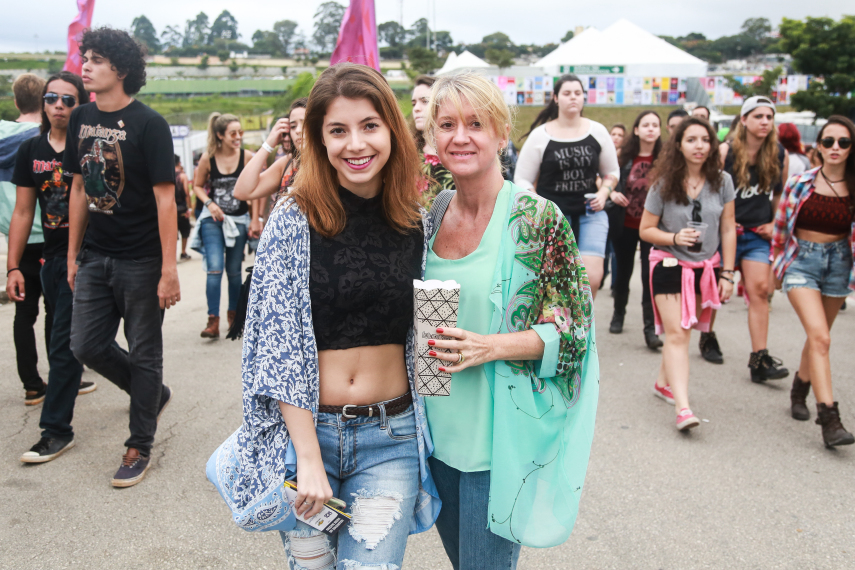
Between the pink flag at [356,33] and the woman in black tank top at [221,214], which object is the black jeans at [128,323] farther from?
the pink flag at [356,33]

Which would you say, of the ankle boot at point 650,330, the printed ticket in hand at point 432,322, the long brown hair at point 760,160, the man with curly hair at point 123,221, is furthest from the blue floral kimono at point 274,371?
the ankle boot at point 650,330

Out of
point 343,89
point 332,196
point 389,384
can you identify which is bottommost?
point 389,384

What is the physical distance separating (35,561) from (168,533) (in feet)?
1.78

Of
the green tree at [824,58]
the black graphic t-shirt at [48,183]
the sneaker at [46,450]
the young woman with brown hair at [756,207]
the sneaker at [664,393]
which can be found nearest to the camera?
the sneaker at [46,450]

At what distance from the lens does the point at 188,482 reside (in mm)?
→ 3621

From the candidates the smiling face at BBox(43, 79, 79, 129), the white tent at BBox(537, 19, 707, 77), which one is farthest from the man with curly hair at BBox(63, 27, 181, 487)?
the white tent at BBox(537, 19, 707, 77)

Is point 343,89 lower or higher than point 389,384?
higher

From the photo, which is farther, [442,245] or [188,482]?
[188,482]

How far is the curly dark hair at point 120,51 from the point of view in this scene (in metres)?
3.46

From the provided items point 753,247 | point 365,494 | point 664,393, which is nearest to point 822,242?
point 753,247

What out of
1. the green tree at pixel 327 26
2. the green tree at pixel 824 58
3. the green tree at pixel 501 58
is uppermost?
the green tree at pixel 327 26

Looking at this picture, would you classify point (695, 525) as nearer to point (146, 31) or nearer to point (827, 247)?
point (827, 247)

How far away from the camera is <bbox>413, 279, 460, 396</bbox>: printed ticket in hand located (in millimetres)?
1677

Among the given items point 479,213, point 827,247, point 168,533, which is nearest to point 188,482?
point 168,533
